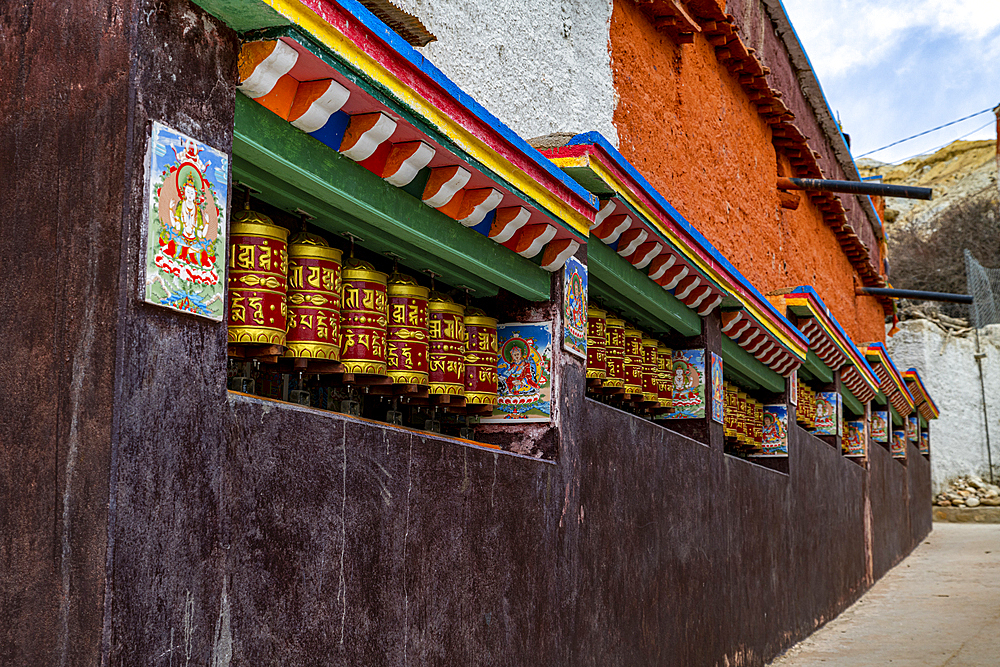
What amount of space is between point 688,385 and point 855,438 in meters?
6.67

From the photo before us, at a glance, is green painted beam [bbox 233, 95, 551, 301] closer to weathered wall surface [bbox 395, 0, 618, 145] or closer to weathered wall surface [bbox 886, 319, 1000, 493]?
weathered wall surface [bbox 395, 0, 618, 145]

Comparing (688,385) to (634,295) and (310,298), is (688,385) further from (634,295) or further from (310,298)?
(310,298)

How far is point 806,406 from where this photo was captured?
9688mm

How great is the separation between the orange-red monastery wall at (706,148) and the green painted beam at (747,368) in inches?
48.3

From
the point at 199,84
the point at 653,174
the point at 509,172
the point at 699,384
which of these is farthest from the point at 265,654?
the point at 653,174

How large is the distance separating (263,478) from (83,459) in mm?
484

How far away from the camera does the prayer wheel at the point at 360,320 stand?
2.90 meters

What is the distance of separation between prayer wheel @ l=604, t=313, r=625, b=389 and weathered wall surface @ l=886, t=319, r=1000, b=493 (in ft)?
64.9

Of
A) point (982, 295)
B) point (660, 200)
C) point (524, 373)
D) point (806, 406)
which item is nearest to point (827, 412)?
point (806, 406)

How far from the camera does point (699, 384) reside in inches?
230

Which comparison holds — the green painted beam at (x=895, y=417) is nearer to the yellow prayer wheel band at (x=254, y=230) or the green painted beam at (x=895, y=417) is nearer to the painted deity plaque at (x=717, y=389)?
the painted deity plaque at (x=717, y=389)

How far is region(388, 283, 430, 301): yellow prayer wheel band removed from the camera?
3.17 m

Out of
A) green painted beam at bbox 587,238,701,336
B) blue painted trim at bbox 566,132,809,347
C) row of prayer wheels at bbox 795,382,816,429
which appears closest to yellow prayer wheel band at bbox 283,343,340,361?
blue painted trim at bbox 566,132,809,347

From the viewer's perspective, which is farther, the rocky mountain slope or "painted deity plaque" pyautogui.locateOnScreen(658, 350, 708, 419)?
the rocky mountain slope
